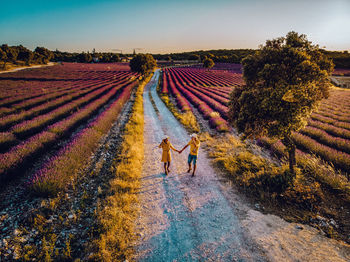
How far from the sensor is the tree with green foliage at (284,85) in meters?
4.54

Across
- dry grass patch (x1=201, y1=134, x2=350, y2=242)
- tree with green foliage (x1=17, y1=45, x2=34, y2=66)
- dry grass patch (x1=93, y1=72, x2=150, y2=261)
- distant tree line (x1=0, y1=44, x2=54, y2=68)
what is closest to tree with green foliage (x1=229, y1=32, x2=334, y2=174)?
dry grass patch (x1=201, y1=134, x2=350, y2=242)

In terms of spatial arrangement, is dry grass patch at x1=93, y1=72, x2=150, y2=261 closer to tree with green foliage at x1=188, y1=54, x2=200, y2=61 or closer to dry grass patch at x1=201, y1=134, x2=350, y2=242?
dry grass patch at x1=201, y1=134, x2=350, y2=242

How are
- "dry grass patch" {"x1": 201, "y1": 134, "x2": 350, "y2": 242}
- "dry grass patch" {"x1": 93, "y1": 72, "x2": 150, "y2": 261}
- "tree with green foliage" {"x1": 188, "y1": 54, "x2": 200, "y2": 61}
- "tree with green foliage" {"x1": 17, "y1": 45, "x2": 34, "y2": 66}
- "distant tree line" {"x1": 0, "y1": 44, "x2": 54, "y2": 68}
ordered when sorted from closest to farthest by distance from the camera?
"dry grass patch" {"x1": 93, "y1": 72, "x2": 150, "y2": 261}, "dry grass patch" {"x1": 201, "y1": 134, "x2": 350, "y2": 242}, "distant tree line" {"x1": 0, "y1": 44, "x2": 54, "y2": 68}, "tree with green foliage" {"x1": 17, "y1": 45, "x2": 34, "y2": 66}, "tree with green foliage" {"x1": 188, "y1": 54, "x2": 200, "y2": 61}

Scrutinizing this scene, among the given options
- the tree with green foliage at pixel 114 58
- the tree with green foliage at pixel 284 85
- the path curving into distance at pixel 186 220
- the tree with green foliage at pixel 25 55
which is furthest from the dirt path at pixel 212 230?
Result: the tree with green foliage at pixel 114 58

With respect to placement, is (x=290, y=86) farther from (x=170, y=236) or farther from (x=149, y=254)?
(x=149, y=254)

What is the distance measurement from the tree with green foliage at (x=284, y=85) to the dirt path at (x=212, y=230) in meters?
2.44

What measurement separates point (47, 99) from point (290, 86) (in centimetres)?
1947

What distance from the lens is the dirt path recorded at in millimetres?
3396

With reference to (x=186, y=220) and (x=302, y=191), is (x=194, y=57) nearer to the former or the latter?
(x=302, y=191)

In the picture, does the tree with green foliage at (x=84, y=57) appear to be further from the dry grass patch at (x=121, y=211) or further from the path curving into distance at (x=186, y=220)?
the path curving into distance at (x=186, y=220)

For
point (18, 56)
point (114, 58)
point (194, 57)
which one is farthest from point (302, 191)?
point (114, 58)

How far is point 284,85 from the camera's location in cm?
464

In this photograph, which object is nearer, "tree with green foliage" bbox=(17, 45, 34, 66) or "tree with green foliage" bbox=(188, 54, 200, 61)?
"tree with green foliage" bbox=(17, 45, 34, 66)

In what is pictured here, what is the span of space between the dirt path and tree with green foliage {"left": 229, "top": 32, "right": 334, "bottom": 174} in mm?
2437
